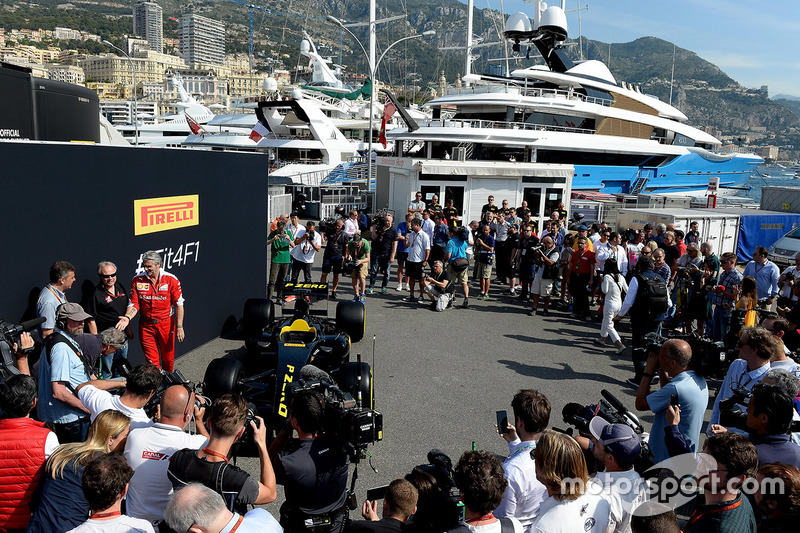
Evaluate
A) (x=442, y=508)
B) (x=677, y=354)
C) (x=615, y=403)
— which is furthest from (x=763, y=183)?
(x=442, y=508)

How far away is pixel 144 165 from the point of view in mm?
6859

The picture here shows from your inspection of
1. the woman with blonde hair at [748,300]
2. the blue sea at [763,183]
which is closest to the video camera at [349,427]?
the woman with blonde hair at [748,300]

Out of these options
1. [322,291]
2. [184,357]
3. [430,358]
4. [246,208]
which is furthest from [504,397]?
[246,208]

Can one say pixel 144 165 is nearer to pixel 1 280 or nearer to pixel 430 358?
pixel 1 280

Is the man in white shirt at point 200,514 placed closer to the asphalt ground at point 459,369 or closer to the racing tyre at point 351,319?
the asphalt ground at point 459,369

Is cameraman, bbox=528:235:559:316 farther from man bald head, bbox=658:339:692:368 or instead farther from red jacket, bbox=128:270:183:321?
red jacket, bbox=128:270:183:321

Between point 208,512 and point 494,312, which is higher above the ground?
point 208,512

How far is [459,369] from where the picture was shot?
7699 mm

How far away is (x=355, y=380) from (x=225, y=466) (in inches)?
109

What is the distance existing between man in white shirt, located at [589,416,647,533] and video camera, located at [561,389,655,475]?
158mm

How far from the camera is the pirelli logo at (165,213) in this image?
6.84 m

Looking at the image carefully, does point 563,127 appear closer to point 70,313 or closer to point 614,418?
point 614,418

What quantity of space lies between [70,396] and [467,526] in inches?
127

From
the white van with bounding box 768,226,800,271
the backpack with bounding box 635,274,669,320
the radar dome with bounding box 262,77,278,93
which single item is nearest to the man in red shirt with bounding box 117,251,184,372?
the backpack with bounding box 635,274,669,320
